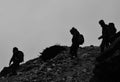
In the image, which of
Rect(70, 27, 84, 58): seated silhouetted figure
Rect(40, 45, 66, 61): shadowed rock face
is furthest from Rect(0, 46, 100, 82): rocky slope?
Rect(70, 27, 84, 58): seated silhouetted figure

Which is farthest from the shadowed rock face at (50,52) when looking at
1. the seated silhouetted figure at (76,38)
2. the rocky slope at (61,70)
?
the seated silhouetted figure at (76,38)

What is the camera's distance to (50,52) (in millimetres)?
28812

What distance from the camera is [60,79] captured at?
73.2 feet

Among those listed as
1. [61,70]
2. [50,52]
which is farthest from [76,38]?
[50,52]

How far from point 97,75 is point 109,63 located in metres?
1.05

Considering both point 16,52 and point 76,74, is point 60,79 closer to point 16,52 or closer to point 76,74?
point 76,74

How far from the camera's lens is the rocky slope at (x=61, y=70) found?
2243 cm

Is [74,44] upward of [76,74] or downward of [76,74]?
upward

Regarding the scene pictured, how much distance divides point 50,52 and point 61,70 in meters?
4.97

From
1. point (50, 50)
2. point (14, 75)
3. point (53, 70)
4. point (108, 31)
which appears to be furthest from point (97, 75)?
point (50, 50)

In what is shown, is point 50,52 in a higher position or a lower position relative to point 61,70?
higher

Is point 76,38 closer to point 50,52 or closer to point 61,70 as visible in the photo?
point 61,70

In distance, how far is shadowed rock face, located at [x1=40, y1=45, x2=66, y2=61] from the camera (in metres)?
28.6

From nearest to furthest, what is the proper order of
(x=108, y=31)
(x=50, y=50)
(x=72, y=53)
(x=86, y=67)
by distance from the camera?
(x=108, y=31) → (x=86, y=67) → (x=72, y=53) → (x=50, y=50)
